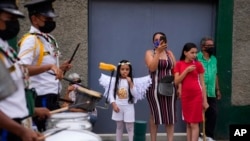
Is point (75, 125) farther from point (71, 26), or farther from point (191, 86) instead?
point (71, 26)

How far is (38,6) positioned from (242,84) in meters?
4.55

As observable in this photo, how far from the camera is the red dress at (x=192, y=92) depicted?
6574 mm

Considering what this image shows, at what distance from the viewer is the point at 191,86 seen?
6.57 meters

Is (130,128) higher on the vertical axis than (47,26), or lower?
lower

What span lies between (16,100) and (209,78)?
455cm

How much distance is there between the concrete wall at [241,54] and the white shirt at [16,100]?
5.14 m

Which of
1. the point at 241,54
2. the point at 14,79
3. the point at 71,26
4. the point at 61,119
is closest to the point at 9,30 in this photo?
the point at 14,79

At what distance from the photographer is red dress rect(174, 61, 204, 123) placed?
6.57 m

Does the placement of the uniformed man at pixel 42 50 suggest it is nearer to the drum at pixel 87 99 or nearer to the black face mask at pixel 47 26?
the black face mask at pixel 47 26

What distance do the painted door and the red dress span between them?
1.21m

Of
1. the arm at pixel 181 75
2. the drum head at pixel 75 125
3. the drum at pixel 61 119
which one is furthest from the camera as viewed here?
the arm at pixel 181 75

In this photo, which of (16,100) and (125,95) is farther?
(125,95)

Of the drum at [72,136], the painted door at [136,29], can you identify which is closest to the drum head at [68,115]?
the drum at [72,136]

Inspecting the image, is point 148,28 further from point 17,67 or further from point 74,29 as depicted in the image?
point 17,67
